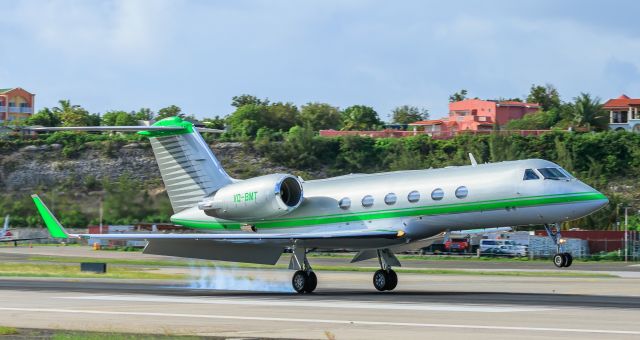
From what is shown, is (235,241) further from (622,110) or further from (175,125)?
(622,110)

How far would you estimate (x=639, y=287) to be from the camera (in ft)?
117

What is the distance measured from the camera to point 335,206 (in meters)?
32.5

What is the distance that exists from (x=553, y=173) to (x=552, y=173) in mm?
28

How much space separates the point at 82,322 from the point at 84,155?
64.5m

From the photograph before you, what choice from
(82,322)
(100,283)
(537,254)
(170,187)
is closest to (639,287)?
(170,187)

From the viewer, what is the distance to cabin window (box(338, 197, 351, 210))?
106 ft

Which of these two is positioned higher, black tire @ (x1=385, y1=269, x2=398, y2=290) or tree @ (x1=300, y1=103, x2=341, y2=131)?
tree @ (x1=300, y1=103, x2=341, y2=131)

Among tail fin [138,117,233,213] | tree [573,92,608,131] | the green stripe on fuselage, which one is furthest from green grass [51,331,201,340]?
tree [573,92,608,131]

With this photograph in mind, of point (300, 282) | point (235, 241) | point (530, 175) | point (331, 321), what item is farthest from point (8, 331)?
point (530, 175)

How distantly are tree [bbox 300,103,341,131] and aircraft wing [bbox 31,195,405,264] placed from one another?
4488 inches

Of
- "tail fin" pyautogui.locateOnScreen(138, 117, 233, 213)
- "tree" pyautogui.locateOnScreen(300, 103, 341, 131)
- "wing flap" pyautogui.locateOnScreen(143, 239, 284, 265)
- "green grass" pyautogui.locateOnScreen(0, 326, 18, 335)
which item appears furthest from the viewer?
"tree" pyautogui.locateOnScreen(300, 103, 341, 131)

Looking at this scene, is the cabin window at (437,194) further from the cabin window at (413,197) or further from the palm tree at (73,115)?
the palm tree at (73,115)

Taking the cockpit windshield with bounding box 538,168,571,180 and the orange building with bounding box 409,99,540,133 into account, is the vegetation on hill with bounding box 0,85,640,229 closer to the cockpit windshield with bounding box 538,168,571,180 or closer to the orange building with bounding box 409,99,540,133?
the orange building with bounding box 409,99,540,133

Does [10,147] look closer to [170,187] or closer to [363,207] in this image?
[170,187]
